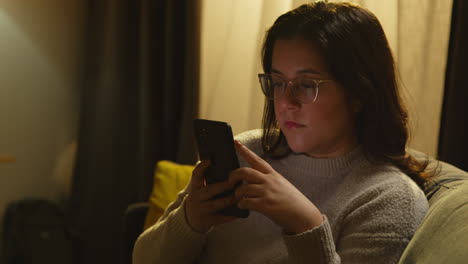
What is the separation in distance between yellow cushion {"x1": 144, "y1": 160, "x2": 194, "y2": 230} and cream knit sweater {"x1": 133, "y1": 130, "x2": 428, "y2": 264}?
45 cm

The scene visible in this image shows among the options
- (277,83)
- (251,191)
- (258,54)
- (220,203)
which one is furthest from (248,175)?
(258,54)

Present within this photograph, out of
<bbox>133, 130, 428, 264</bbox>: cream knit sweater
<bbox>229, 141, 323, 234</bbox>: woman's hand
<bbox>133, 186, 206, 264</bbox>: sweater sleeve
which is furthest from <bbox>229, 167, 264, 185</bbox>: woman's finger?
<bbox>133, 186, 206, 264</bbox>: sweater sleeve

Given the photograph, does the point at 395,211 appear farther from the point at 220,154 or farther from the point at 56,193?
the point at 56,193

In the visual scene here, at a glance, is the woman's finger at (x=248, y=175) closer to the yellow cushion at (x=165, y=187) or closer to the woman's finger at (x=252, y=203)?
the woman's finger at (x=252, y=203)

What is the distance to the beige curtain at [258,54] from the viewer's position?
1.52 meters

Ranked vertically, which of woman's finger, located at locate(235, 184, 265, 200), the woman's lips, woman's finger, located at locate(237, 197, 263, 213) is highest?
the woman's lips

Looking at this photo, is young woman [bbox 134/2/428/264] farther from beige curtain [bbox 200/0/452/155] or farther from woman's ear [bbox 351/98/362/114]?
beige curtain [bbox 200/0/452/155]

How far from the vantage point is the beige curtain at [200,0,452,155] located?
1519mm

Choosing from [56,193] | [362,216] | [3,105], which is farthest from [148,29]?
[362,216]

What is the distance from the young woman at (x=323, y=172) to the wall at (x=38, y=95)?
1.68m

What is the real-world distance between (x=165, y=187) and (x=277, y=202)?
2.95 feet

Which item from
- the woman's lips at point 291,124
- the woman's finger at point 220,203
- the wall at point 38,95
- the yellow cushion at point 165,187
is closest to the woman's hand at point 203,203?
the woman's finger at point 220,203

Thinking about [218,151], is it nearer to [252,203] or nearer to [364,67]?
[252,203]

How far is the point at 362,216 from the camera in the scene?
940mm
